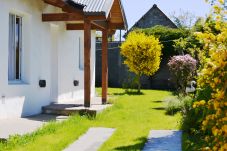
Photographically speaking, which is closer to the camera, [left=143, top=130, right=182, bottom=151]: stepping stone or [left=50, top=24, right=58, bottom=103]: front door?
[left=143, top=130, right=182, bottom=151]: stepping stone

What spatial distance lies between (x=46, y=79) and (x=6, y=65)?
2768 mm

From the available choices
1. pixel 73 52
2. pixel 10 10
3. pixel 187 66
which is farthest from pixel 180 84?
pixel 10 10

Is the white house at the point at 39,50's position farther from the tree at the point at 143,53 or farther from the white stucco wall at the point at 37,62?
the tree at the point at 143,53

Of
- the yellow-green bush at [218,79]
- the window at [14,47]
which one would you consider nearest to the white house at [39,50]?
the window at [14,47]

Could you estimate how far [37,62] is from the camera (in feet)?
40.9

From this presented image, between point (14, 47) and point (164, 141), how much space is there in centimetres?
513

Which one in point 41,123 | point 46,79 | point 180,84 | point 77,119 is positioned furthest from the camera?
point 180,84

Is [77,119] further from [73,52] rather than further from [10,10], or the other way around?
[73,52]

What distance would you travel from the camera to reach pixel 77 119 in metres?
11.1

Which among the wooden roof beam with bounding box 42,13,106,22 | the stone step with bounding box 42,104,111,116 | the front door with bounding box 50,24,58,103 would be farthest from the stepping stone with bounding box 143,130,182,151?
the front door with bounding box 50,24,58,103

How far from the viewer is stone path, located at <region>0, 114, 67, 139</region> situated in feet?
28.1

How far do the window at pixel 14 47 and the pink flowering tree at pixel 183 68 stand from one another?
7.20m

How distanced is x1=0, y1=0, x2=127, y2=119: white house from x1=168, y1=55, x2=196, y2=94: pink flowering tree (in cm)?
334

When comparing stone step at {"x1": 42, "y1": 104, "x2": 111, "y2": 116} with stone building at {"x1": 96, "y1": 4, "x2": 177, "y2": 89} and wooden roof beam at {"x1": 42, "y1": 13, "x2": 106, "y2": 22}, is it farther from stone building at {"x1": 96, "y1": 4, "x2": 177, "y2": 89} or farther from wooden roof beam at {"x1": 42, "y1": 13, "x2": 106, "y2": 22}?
stone building at {"x1": 96, "y1": 4, "x2": 177, "y2": 89}
